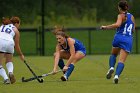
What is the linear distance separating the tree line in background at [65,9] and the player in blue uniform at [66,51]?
18930 mm

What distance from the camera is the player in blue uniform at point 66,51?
48.2 feet

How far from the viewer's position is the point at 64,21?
4281 cm

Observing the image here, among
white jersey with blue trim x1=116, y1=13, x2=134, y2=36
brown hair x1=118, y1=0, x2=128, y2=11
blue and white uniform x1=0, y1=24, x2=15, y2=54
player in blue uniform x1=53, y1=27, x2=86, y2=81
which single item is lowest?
player in blue uniform x1=53, y1=27, x2=86, y2=81

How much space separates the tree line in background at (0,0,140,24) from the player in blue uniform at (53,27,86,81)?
18930 mm

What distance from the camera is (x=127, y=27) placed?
45.4 feet

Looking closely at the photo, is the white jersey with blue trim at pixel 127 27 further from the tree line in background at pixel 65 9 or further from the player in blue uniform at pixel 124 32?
the tree line in background at pixel 65 9

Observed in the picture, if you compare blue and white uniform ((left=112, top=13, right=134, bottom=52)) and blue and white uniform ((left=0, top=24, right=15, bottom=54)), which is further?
blue and white uniform ((left=0, top=24, right=15, bottom=54))

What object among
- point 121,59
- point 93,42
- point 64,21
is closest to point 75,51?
point 121,59

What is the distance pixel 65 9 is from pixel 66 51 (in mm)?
29601

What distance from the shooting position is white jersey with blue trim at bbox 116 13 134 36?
13.8 m

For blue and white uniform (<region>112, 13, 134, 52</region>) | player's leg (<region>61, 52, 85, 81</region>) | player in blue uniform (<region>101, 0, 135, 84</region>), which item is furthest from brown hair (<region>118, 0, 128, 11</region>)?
player's leg (<region>61, 52, 85, 81</region>)

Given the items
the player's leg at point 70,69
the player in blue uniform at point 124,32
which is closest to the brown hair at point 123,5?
the player in blue uniform at point 124,32

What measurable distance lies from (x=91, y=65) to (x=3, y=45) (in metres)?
7.38

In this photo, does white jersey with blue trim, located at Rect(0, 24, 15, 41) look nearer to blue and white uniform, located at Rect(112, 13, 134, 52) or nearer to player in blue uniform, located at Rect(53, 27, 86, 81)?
player in blue uniform, located at Rect(53, 27, 86, 81)
